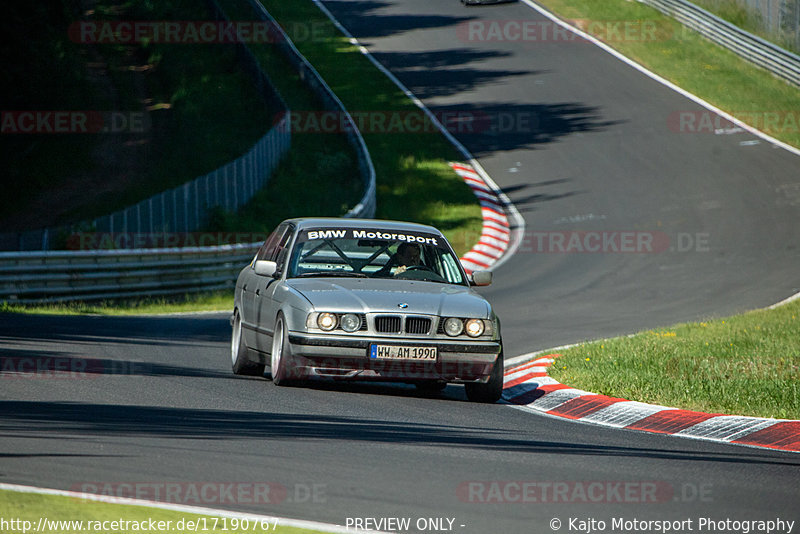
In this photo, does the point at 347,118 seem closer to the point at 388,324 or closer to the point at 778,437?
the point at 388,324

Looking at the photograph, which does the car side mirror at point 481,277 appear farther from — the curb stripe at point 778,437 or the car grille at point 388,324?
the curb stripe at point 778,437

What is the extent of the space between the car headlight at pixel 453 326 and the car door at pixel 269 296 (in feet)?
5.05

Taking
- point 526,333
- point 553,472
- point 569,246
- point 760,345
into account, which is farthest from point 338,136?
point 553,472

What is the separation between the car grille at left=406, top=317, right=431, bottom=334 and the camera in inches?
406

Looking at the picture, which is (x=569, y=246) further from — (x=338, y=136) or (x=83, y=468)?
(x=83, y=468)

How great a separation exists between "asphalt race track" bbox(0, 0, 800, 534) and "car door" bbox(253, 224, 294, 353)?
50 cm

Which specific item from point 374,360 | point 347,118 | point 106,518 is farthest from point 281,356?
point 347,118

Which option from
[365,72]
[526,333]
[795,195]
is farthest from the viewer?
[365,72]

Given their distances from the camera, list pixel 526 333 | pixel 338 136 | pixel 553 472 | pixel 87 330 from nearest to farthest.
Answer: pixel 553 472
pixel 87 330
pixel 526 333
pixel 338 136

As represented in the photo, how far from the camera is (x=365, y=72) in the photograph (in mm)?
44688

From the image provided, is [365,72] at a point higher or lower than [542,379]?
lower

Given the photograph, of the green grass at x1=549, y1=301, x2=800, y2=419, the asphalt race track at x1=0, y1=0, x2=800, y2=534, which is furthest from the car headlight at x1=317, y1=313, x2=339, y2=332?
the green grass at x1=549, y1=301, x2=800, y2=419

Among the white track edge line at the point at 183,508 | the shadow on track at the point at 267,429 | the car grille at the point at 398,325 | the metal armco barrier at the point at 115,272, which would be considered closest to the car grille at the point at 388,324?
the car grille at the point at 398,325

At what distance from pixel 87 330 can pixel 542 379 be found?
5.90 meters
